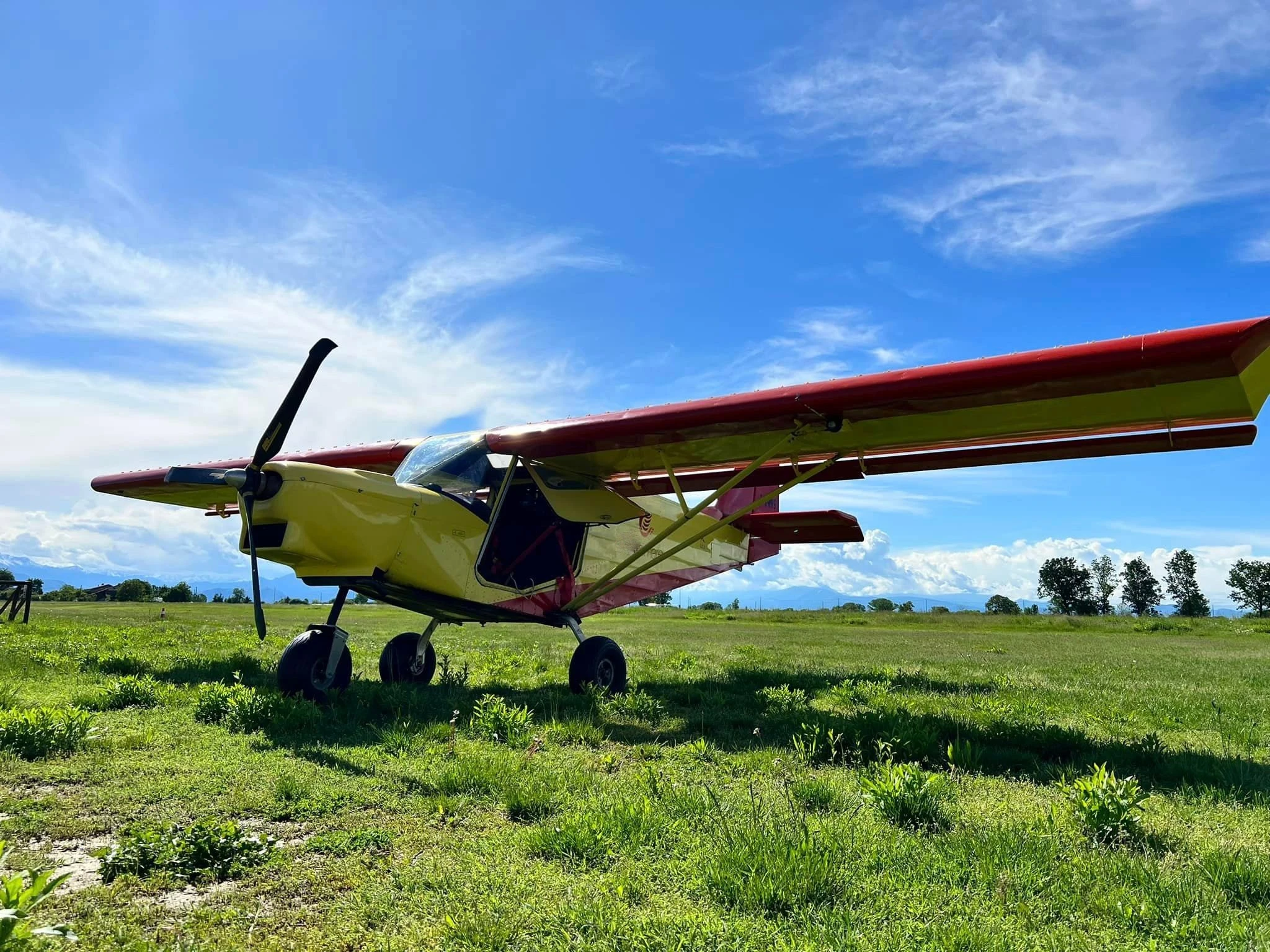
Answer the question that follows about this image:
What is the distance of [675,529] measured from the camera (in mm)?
7992

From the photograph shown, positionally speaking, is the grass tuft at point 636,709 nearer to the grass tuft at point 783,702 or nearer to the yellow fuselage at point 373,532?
the grass tuft at point 783,702

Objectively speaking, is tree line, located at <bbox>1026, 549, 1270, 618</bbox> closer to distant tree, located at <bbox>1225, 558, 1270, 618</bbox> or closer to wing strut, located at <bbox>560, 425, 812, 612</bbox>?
distant tree, located at <bbox>1225, 558, 1270, 618</bbox>

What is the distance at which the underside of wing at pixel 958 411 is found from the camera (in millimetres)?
5199

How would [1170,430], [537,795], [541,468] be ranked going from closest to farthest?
1. [537,795]
2. [1170,430]
3. [541,468]

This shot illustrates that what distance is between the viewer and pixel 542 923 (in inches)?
101

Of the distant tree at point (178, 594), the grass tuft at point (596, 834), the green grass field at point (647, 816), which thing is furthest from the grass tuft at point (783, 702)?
the distant tree at point (178, 594)

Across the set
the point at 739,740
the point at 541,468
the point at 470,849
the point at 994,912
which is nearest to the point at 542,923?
the point at 470,849

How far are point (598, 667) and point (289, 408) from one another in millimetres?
4347

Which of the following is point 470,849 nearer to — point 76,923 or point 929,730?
point 76,923

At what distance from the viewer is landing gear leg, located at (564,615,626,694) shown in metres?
8.38

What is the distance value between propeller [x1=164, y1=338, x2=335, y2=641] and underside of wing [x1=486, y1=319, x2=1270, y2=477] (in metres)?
2.42

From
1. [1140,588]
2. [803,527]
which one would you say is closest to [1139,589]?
[1140,588]

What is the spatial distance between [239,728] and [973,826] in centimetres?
505

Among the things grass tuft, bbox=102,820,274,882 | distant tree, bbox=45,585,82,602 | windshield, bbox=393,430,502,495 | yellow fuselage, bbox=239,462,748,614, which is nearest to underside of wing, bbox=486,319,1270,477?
windshield, bbox=393,430,502,495
